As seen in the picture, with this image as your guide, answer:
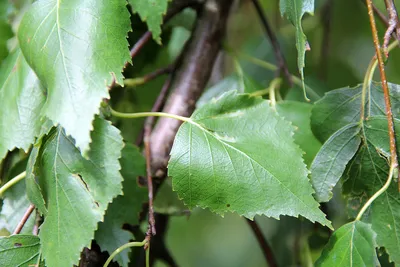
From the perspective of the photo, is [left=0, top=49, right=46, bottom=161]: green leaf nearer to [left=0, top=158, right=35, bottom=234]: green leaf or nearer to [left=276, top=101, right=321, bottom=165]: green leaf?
[left=0, top=158, right=35, bottom=234]: green leaf

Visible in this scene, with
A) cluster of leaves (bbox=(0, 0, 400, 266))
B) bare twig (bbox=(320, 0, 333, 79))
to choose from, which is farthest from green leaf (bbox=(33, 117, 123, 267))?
bare twig (bbox=(320, 0, 333, 79))

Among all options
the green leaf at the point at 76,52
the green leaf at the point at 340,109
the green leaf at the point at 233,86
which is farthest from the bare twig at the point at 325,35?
the green leaf at the point at 76,52

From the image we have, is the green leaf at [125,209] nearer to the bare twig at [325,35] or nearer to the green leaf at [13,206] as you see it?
the green leaf at [13,206]

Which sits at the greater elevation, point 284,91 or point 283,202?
Answer: point 284,91

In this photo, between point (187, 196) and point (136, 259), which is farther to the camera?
point (136, 259)

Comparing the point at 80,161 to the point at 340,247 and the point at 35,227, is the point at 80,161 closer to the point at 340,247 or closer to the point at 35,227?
the point at 35,227

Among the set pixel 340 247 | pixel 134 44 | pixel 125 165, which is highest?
pixel 134 44

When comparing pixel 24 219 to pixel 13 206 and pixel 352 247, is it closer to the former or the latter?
pixel 13 206

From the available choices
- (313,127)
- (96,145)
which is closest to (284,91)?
(313,127)
